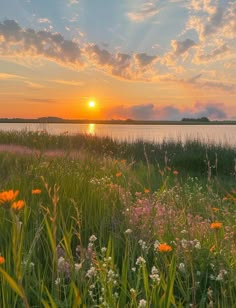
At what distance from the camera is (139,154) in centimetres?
1867

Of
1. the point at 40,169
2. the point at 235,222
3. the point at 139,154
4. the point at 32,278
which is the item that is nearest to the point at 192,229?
the point at 235,222

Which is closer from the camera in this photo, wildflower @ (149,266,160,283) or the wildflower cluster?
the wildflower cluster

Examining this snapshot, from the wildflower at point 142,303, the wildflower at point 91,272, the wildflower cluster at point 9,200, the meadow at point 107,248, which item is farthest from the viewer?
the wildflower at point 91,272

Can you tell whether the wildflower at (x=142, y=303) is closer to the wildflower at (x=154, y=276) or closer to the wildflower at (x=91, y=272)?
the wildflower at (x=154, y=276)

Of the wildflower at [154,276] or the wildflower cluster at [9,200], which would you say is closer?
the wildflower cluster at [9,200]

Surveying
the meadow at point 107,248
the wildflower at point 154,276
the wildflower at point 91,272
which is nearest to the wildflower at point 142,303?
the meadow at point 107,248

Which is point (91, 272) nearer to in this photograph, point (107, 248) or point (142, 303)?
point (107, 248)

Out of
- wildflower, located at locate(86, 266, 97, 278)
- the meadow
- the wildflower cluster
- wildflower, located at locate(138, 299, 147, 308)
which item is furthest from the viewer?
wildflower, located at locate(86, 266, 97, 278)

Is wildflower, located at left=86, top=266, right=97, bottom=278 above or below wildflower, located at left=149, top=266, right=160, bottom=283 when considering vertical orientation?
below

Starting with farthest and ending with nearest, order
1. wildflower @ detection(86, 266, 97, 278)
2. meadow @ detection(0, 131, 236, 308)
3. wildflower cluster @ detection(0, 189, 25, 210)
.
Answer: wildflower @ detection(86, 266, 97, 278) → meadow @ detection(0, 131, 236, 308) → wildflower cluster @ detection(0, 189, 25, 210)

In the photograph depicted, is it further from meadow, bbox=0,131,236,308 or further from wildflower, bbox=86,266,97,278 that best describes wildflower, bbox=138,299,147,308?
wildflower, bbox=86,266,97,278

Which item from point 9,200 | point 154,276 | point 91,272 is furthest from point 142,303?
point 9,200

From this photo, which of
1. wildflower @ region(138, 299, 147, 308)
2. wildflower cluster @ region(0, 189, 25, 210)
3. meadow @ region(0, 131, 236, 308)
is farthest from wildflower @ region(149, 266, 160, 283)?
wildflower cluster @ region(0, 189, 25, 210)

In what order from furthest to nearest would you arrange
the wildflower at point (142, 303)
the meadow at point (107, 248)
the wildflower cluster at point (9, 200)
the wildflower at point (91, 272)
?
the wildflower at point (91, 272)
the meadow at point (107, 248)
the wildflower at point (142, 303)
the wildflower cluster at point (9, 200)
